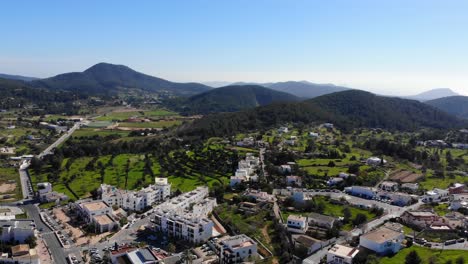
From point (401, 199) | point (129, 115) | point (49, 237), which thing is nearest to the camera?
point (49, 237)

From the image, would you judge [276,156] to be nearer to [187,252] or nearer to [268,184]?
[268,184]

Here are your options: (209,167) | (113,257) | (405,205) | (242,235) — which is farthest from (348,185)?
(113,257)

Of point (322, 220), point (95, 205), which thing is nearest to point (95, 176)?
point (95, 205)

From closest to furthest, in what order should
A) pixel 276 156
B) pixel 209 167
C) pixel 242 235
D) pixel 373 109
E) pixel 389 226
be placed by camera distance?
pixel 242 235 < pixel 389 226 < pixel 209 167 < pixel 276 156 < pixel 373 109

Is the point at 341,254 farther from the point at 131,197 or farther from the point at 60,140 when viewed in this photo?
the point at 60,140

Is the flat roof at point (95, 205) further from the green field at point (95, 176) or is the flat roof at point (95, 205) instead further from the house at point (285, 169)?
the house at point (285, 169)

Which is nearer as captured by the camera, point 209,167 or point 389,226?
point 389,226
